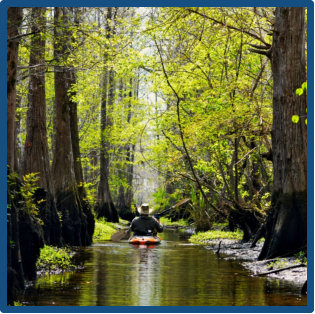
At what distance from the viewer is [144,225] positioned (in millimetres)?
21266

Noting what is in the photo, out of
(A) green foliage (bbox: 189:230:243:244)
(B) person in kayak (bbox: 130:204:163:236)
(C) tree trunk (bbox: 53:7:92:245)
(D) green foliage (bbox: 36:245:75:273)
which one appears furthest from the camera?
(A) green foliage (bbox: 189:230:243:244)

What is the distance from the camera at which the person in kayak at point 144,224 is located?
2107 centimetres

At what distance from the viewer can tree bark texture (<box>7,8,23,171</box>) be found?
30.7 ft

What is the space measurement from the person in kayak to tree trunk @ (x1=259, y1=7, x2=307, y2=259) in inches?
328

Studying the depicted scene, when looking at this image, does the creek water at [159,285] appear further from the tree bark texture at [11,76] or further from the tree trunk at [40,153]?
the tree bark texture at [11,76]

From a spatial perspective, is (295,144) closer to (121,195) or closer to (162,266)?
(162,266)

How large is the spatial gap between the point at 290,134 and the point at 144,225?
9.50 metres

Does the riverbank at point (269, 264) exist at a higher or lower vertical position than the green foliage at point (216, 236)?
higher

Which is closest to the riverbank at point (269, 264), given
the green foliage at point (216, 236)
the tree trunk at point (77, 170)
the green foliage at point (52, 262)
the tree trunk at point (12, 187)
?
the green foliage at point (216, 236)

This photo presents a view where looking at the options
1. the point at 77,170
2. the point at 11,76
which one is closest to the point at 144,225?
the point at 77,170

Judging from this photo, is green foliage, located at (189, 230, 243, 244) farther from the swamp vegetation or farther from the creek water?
the creek water

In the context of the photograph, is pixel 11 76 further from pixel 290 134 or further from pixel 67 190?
pixel 67 190

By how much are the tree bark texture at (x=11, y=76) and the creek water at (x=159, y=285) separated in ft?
7.68

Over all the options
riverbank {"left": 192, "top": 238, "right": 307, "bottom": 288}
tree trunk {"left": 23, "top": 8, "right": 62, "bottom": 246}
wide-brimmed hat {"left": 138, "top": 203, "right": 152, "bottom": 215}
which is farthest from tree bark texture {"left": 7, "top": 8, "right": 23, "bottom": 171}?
wide-brimmed hat {"left": 138, "top": 203, "right": 152, "bottom": 215}
